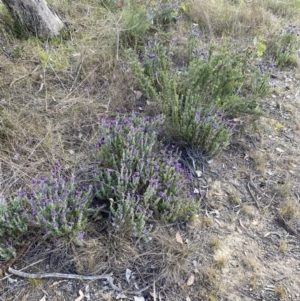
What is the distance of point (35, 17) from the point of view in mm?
3857

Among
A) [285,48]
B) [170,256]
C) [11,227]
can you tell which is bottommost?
[170,256]

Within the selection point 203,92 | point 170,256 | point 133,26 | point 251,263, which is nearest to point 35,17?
point 133,26

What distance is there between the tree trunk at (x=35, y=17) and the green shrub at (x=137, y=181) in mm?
1799

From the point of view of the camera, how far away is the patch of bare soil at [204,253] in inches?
87.7

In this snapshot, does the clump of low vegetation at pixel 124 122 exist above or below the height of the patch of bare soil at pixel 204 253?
above

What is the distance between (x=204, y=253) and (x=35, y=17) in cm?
295

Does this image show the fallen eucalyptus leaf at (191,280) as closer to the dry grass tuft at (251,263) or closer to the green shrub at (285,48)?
the dry grass tuft at (251,263)

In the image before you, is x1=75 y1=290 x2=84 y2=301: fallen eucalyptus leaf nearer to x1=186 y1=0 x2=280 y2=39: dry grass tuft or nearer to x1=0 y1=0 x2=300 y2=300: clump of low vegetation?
x1=0 y1=0 x2=300 y2=300: clump of low vegetation

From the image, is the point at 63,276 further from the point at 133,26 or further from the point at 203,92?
the point at 133,26

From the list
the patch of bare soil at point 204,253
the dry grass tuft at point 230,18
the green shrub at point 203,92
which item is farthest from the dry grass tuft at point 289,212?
the dry grass tuft at point 230,18

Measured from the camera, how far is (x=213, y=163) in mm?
3045

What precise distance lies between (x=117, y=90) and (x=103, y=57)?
1.62 ft

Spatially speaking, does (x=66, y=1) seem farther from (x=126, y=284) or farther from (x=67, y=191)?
(x=126, y=284)

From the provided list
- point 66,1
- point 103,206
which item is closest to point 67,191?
point 103,206
